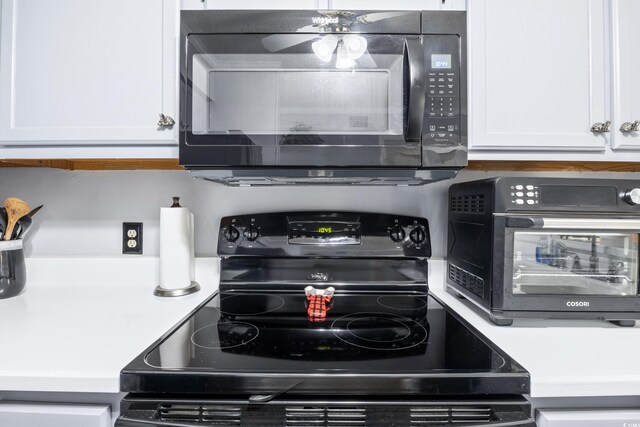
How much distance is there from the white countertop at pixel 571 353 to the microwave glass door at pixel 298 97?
484 mm

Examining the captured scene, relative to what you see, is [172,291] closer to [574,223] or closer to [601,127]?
[574,223]

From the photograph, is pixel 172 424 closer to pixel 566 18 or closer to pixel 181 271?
pixel 181 271

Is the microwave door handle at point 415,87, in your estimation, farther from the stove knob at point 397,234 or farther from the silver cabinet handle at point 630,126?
the silver cabinet handle at point 630,126

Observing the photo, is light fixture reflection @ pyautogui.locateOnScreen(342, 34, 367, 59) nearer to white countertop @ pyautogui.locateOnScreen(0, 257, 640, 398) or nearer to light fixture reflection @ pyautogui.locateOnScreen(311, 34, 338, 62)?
light fixture reflection @ pyautogui.locateOnScreen(311, 34, 338, 62)

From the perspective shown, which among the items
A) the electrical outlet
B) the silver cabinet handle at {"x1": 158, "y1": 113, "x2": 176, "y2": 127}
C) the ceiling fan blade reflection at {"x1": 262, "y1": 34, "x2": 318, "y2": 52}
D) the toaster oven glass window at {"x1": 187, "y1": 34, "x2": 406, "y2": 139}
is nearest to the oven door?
the toaster oven glass window at {"x1": 187, "y1": 34, "x2": 406, "y2": 139}

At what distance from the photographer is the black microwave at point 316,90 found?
821 mm

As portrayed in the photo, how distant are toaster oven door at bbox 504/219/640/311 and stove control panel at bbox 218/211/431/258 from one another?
1.06 ft

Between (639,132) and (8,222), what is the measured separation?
76.7 inches

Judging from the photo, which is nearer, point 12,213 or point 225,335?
point 225,335

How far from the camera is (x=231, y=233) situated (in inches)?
46.3

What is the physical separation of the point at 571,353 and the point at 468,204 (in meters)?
0.46

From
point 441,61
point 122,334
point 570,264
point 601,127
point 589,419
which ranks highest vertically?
point 441,61

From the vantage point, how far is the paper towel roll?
3.58ft

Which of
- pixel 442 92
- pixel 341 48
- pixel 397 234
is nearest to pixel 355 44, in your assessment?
pixel 341 48
